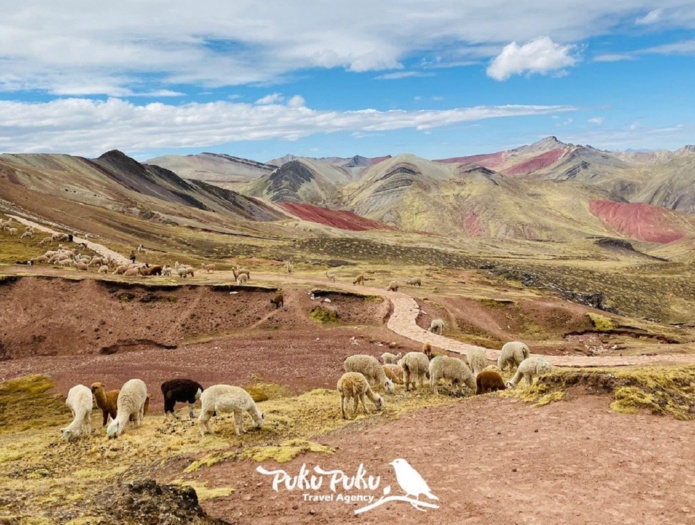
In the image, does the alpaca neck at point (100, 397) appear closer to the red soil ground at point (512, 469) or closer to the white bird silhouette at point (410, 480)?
the red soil ground at point (512, 469)

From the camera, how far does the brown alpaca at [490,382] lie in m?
21.3

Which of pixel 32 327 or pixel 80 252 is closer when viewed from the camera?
pixel 32 327

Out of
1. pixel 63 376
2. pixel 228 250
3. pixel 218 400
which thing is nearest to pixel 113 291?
pixel 63 376

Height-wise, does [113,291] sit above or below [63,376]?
above

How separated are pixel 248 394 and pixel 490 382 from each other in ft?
31.9

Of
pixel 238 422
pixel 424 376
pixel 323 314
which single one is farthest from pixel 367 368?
pixel 323 314

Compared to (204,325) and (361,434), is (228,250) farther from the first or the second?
(361,434)

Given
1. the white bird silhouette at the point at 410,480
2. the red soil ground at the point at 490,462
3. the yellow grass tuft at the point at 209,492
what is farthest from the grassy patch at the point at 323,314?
the yellow grass tuft at the point at 209,492

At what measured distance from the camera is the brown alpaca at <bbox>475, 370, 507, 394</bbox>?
69.9ft

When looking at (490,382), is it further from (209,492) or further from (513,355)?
(209,492)

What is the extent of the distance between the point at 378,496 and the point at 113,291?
39.9 metres

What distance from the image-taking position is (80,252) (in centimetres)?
6359

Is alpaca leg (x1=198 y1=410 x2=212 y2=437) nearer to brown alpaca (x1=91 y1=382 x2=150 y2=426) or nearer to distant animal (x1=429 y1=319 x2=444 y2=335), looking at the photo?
brown alpaca (x1=91 y1=382 x2=150 y2=426)

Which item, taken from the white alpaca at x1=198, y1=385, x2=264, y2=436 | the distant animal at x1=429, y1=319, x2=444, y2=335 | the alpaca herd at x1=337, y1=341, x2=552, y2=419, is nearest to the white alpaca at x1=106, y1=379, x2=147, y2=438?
the white alpaca at x1=198, y1=385, x2=264, y2=436
